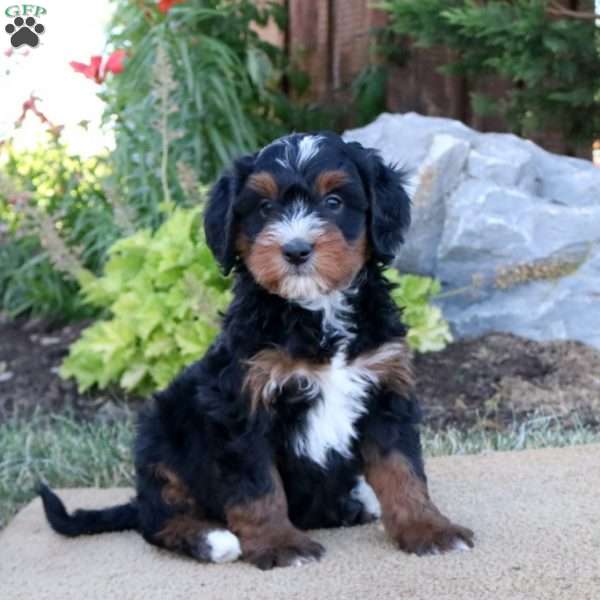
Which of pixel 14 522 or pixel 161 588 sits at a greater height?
pixel 161 588

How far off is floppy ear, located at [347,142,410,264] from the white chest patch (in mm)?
404

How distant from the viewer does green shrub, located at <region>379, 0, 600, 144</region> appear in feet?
23.8

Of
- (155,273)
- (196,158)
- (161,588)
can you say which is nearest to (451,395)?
(155,273)

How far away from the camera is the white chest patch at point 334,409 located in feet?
12.0

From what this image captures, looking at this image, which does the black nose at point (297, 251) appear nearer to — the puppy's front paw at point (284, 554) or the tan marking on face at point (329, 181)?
A: the tan marking on face at point (329, 181)

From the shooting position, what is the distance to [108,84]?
7.94 meters

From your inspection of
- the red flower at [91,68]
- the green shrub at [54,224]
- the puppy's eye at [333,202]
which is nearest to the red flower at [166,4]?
the red flower at [91,68]

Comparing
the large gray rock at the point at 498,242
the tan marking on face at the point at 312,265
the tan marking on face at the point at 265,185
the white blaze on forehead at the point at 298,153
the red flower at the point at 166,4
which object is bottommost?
the large gray rock at the point at 498,242

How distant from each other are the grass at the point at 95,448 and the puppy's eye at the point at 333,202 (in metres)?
2.22

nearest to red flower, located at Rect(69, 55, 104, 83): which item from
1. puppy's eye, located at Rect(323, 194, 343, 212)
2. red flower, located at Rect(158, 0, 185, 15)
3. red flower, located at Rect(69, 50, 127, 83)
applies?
red flower, located at Rect(69, 50, 127, 83)

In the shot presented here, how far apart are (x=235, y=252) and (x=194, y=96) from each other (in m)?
3.85

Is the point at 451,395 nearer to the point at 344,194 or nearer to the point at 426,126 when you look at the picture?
the point at 426,126

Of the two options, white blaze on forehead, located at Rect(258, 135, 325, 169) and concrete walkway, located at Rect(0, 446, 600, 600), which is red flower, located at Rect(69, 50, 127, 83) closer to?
concrete walkway, located at Rect(0, 446, 600, 600)

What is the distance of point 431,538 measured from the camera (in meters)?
3.64
